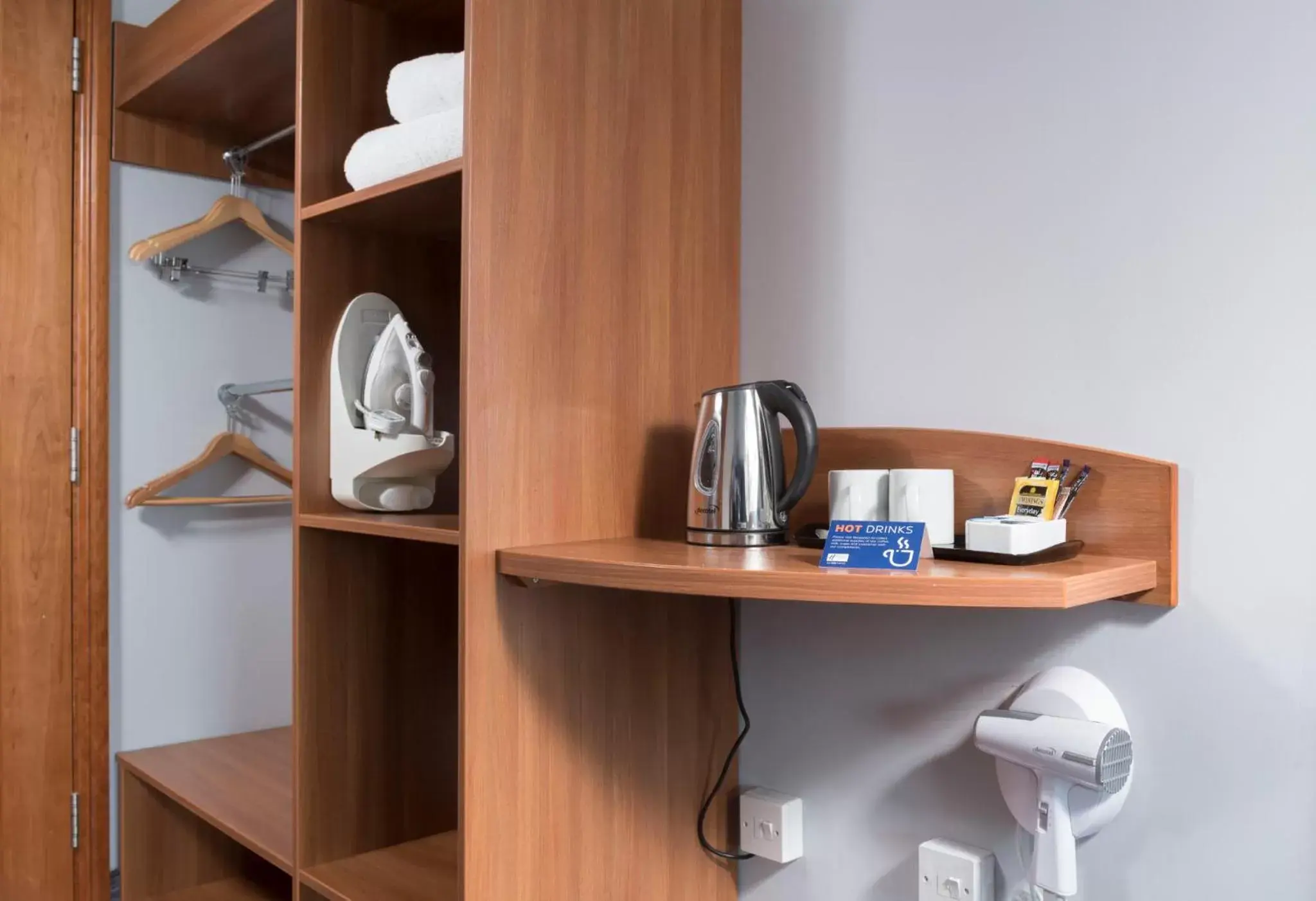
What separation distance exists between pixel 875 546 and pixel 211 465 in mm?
1632

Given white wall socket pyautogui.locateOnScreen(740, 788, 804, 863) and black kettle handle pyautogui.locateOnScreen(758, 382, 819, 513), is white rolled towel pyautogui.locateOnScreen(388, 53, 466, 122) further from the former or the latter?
white wall socket pyautogui.locateOnScreen(740, 788, 804, 863)

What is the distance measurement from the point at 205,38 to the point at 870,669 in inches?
58.1

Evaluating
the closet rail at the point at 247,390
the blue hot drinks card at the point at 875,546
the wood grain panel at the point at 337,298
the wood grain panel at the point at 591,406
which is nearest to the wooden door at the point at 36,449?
the closet rail at the point at 247,390

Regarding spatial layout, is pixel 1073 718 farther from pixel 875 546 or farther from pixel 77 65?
pixel 77 65

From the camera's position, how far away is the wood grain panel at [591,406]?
3.72ft

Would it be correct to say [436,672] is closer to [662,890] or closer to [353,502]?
[353,502]

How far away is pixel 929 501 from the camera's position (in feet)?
3.53

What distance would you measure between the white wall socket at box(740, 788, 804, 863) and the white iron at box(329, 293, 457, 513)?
0.64m

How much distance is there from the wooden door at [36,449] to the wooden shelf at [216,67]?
15 cm

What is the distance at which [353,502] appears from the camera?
1438 mm

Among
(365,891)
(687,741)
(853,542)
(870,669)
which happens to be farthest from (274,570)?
(853,542)

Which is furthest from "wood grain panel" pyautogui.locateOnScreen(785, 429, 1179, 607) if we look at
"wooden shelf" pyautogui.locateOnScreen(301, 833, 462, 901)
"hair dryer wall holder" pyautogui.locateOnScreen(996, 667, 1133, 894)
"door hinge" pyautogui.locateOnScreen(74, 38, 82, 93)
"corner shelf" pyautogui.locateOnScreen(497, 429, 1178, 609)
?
"door hinge" pyautogui.locateOnScreen(74, 38, 82, 93)

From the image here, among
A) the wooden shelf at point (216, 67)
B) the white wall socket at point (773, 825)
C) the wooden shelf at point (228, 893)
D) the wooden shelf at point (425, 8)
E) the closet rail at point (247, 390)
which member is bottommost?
the wooden shelf at point (228, 893)

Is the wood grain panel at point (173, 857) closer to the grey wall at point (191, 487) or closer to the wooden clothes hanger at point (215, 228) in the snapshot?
the grey wall at point (191, 487)
